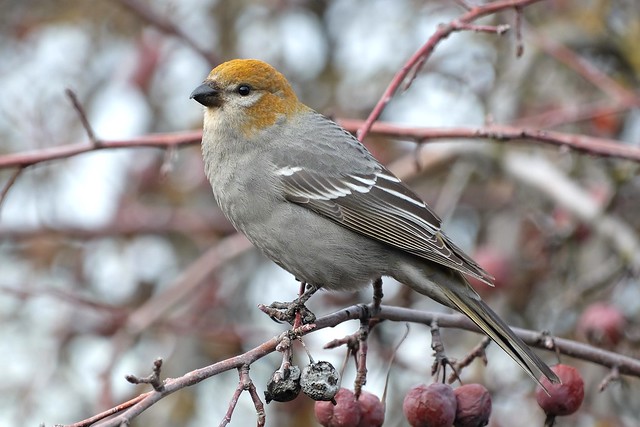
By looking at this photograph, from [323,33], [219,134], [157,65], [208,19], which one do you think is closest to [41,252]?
[157,65]

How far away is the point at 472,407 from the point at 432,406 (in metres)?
0.17

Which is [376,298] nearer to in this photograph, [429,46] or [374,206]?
[374,206]

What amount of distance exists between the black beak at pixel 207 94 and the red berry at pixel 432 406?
183 centimetres

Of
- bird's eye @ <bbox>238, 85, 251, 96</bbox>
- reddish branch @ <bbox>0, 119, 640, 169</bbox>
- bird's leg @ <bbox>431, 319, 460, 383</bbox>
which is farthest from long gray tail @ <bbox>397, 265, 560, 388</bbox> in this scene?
bird's eye @ <bbox>238, 85, 251, 96</bbox>

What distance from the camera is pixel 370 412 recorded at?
2986mm

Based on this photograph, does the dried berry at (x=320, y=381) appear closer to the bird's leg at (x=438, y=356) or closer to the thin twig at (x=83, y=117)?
the bird's leg at (x=438, y=356)

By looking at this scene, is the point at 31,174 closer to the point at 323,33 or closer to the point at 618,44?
the point at 323,33

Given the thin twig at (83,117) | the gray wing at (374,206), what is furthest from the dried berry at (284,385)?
the thin twig at (83,117)

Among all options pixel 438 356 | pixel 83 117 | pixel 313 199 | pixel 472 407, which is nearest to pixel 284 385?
pixel 438 356

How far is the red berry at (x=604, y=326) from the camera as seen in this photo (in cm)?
443

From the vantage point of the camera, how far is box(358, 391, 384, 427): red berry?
2.99 metres

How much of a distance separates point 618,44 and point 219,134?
9.29ft

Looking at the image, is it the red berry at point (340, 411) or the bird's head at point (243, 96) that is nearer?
the red berry at point (340, 411)

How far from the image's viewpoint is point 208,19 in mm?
7316
